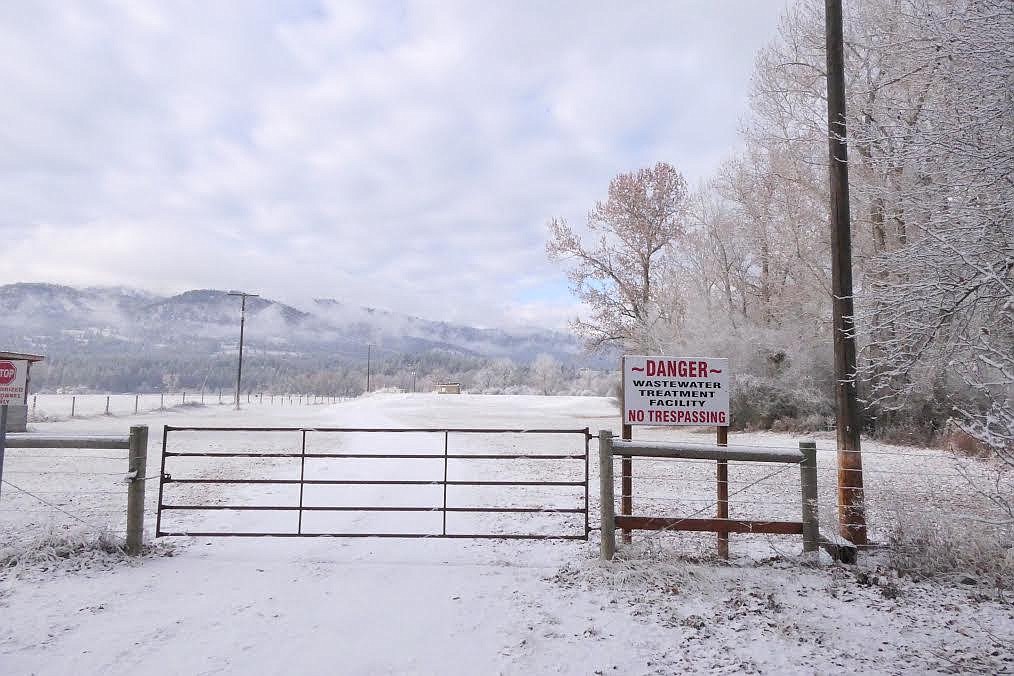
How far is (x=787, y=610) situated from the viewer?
16.7 ft

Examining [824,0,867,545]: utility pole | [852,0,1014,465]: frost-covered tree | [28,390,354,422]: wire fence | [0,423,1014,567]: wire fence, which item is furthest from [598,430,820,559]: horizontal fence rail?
[28,390,354,422]: wire fence

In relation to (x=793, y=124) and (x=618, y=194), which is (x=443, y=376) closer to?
(x=618, y=194)

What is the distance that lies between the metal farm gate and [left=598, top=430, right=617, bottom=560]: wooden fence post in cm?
25

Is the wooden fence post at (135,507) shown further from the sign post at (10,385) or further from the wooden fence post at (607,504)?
the wooden fence post at (607,504)

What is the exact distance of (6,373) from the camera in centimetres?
555

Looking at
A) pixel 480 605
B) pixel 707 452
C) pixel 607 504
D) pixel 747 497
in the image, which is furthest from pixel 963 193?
pixel 480 605

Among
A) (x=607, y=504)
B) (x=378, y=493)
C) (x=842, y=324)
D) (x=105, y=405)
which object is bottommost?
(x=105, y=405)

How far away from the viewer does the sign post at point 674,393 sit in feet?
22.3

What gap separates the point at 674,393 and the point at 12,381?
7.13 metres

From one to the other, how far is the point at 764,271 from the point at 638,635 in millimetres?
20903

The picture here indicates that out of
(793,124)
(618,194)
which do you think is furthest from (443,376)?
(793,124)

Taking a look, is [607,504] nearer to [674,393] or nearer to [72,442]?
[674,393]

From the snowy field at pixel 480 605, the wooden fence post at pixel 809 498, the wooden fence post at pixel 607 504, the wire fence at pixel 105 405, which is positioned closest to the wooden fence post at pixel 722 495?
the snowy field at pixel 480 605

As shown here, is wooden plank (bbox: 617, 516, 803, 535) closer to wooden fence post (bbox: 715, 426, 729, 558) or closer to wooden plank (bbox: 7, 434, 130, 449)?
wooden fence post (bbox: 715, 426, 729, 558)
